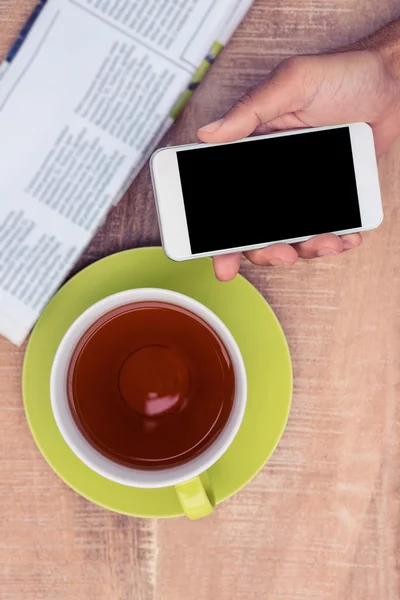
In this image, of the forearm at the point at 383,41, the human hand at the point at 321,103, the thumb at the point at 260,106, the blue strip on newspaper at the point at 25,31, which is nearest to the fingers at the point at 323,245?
the human hand at the point at 321,103

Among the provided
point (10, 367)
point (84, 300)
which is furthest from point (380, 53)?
point (10, 367)

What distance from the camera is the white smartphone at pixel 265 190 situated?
0.58 meters

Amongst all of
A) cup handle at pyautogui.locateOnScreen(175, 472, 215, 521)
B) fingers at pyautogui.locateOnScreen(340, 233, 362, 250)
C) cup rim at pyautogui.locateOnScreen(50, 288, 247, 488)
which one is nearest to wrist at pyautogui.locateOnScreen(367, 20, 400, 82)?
fingers at pyautogui.locateOnScreen(340, 233, 362, 250)

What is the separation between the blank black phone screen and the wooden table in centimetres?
8

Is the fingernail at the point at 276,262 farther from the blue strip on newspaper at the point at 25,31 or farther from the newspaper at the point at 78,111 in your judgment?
the blue strip on newspaper at the point at 25,31

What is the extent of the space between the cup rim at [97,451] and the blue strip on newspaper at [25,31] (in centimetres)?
31

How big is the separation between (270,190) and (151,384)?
263mm

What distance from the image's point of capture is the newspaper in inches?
25.1

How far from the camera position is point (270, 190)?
23.5 inches

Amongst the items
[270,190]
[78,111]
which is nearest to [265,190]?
[270,190]

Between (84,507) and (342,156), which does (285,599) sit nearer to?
(84,507)

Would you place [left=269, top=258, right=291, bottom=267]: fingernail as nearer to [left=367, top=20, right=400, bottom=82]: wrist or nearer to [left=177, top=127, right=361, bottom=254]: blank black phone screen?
[left=177, top=127, right=361, bottom=254]: blank black phone screen

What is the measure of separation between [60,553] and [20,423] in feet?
0.54

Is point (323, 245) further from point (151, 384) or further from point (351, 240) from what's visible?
point (151, 384)
